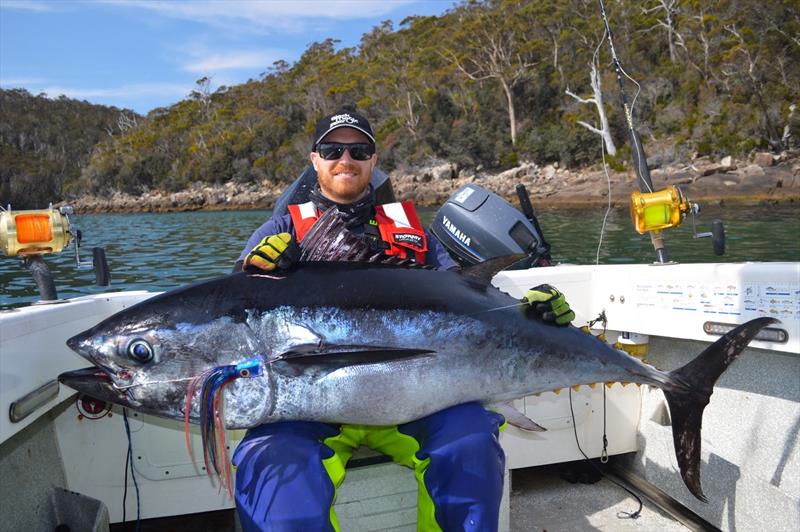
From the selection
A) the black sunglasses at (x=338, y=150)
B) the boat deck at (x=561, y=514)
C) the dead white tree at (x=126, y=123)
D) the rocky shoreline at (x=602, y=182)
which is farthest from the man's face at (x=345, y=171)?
the dead white tree at (x=126, y=123)

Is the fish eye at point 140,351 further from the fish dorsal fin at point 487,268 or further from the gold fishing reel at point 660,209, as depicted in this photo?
the gold fishing reel at point 660,209

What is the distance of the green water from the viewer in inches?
497

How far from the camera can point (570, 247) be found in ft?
57.6

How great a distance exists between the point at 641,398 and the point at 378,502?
178 cm

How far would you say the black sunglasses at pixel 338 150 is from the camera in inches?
130

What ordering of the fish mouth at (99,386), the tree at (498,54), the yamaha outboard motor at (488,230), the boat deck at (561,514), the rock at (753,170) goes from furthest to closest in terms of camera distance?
1. the tree at (498,54)
2. the rock at (753,170)
3. the yamaha outboard motor at (488,230)
4. the boat deck at (561,514)
5. the fish mouth at (99,386)

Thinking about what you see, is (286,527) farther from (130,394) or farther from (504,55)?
(504,55)

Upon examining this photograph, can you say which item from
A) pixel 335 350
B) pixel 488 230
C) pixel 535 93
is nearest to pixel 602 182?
pixel 535 93

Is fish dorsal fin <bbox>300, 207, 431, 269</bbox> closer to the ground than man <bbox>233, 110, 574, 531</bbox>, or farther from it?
farther from it

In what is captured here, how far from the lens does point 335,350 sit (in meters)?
2.09

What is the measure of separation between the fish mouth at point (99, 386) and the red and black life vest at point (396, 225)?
1279 millimetres

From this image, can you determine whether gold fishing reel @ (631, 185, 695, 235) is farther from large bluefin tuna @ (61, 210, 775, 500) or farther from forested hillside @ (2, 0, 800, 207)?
forested hillside @ (2, 0, 800, 207)

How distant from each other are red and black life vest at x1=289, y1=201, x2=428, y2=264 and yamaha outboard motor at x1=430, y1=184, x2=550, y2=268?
4.26ft

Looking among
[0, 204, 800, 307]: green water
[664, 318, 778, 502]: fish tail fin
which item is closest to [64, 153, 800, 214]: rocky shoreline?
[0, 204, 800, 307]: green water
